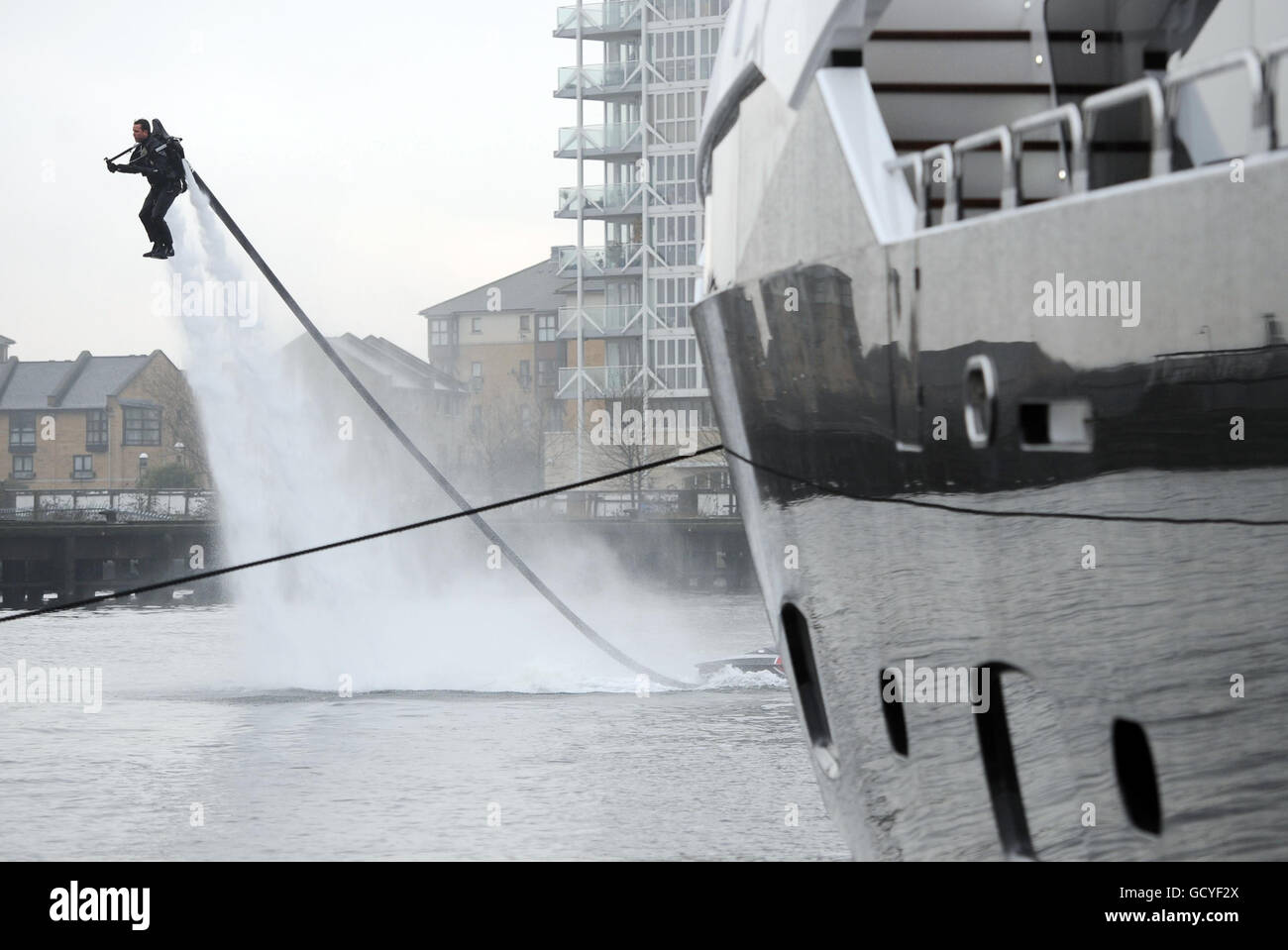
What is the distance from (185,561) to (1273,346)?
226 ft

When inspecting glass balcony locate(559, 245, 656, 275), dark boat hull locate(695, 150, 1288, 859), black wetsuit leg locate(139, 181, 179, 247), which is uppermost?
glass balcony locate(559, 245, 656, 275)

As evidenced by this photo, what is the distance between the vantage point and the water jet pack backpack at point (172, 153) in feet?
44.8

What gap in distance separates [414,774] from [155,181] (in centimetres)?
1336

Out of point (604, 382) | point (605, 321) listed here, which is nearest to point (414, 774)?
point (604, 382)

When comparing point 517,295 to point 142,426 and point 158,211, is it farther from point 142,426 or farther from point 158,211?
point 158,211

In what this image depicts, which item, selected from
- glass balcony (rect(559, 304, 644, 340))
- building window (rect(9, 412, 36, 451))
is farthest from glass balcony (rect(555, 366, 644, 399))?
building window (rect(9, 412, 36, 451))

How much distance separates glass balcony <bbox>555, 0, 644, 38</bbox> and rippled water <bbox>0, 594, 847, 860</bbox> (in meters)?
57.7

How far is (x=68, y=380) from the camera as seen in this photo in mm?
116000

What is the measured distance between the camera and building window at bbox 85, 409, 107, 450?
114062mm

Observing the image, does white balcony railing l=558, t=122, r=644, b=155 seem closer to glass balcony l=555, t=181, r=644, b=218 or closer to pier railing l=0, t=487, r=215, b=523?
glass balcony l=555, t=181, r=644, b=218

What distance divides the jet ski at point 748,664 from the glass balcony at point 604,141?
56374mm

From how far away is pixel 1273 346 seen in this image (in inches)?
188
